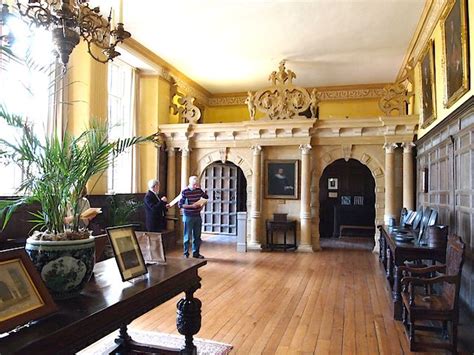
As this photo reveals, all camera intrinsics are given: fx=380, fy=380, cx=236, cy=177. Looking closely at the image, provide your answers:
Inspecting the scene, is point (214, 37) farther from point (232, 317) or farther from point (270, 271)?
point (232, 317)

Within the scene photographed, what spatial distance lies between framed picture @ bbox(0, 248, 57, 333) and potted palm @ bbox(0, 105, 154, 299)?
17 cm

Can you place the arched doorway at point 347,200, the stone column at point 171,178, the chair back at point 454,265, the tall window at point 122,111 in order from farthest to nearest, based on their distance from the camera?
the arched doorway at point 347,200 → the stone column at point 171,178 → the tall window at point 122,111 → the chair back at point 454,265

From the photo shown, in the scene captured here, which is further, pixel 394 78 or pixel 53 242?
pixel 394 78

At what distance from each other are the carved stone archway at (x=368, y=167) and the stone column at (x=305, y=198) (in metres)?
0.19

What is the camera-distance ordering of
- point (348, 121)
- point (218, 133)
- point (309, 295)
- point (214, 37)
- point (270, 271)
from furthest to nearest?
point (218, 133)
point (348, 121)
point (214, 37)
point (270, 271)
point (309, 295)

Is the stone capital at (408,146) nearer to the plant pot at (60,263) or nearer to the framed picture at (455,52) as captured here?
the framed picture at (455,52)

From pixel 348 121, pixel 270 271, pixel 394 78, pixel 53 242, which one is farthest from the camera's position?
pixel 394 78

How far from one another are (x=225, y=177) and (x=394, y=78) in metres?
5.09

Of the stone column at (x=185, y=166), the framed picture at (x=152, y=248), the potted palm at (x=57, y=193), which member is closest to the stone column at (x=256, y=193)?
the stone column at (x=185, y=166)

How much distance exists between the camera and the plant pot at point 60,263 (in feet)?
5.35

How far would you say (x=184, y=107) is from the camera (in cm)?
905

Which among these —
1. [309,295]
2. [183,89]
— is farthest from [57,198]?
[183,89]

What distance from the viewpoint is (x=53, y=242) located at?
5.42 ft

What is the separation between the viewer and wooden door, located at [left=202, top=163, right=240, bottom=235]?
1064cm
